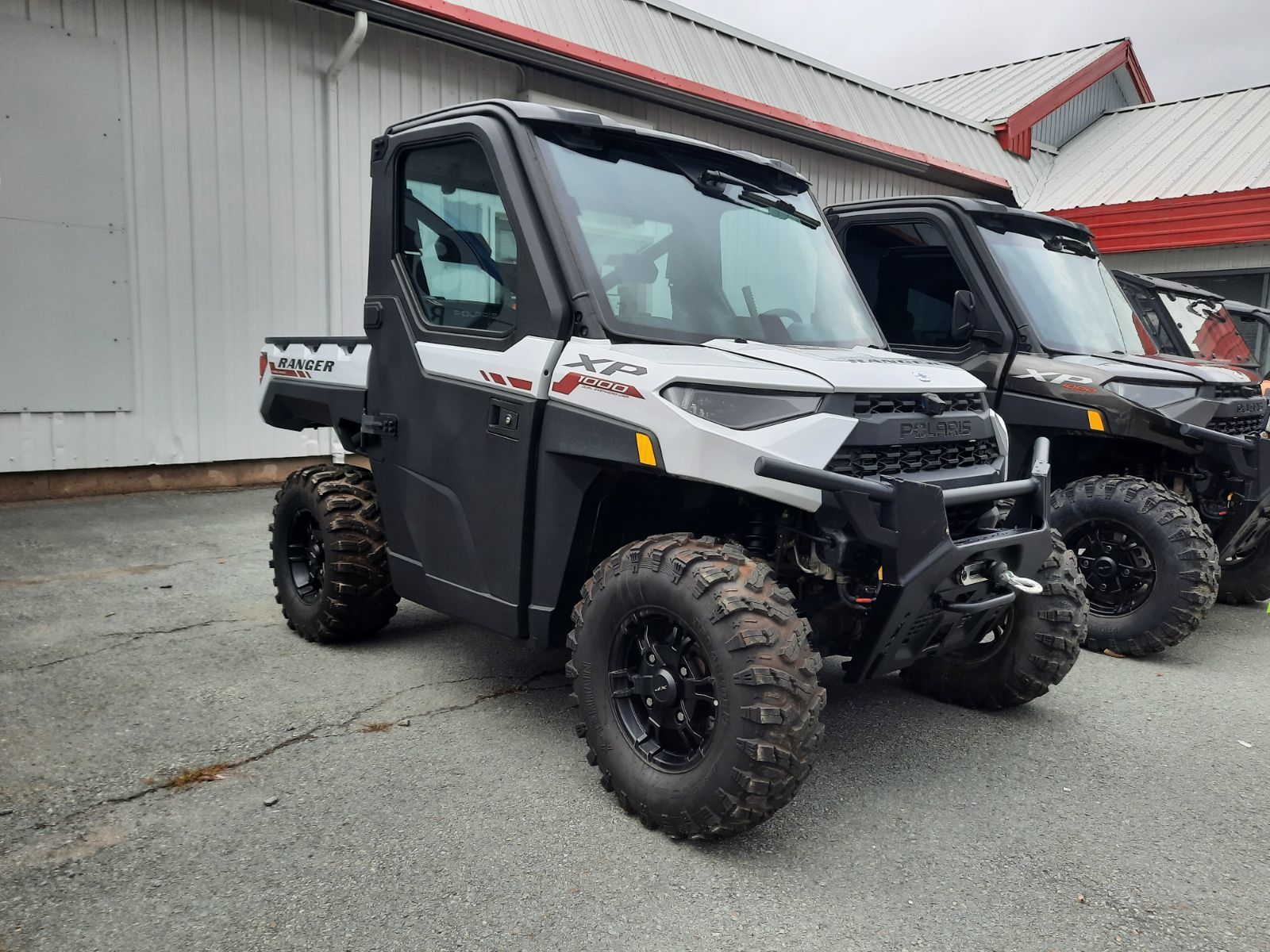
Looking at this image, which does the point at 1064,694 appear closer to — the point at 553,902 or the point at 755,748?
the point at 755,748

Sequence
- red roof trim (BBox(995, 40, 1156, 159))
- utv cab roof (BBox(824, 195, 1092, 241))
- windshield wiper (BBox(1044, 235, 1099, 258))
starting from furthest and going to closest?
red roof trim (BBox(995, 40, 1156, 159)), windshield wiper (BBox(1044, 235, 1099, 258)), utv cab roof (BBox(824, 195, 1092, 241))

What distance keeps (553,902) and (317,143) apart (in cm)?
779

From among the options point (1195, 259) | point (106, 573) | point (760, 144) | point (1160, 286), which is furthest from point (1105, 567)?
point (1195, 259)

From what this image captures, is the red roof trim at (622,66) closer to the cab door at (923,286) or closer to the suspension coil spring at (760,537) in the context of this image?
the cab door at (923,286)

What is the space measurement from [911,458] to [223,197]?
691 centimetres

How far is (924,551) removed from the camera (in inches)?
117

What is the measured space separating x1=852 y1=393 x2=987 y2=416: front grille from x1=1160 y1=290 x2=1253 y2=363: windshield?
6817 mm

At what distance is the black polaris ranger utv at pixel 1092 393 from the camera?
5234 mm

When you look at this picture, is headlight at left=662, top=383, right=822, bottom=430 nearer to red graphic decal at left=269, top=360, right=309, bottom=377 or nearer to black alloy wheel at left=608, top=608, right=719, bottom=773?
black alloy wheel at left=608, top=608, right=719, bottom=773

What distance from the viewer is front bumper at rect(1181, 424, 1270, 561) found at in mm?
5344

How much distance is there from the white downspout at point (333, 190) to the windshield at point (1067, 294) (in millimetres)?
5567

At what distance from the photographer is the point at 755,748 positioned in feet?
9.31

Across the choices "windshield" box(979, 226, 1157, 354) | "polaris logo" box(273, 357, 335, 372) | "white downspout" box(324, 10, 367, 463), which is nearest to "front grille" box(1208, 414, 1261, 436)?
"windshield" box(979, 226, 1157, 354)

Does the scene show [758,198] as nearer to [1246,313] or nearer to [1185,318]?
[1185,318]
